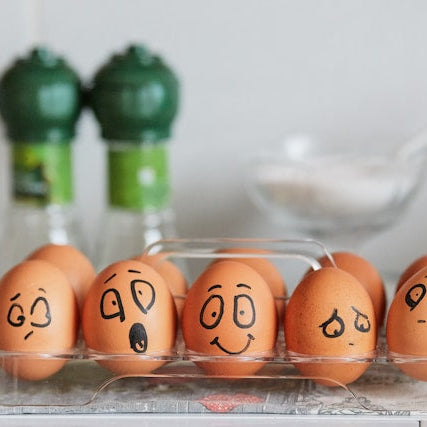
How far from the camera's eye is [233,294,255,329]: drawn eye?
0.50 m

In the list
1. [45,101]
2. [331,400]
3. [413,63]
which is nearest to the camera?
[331,400]

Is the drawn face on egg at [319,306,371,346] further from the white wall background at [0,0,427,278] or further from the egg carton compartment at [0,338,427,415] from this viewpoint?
the white wall background at [0,0,427,278]

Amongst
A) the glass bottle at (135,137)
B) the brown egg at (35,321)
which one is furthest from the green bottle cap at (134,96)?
the brown egg at (35,321)

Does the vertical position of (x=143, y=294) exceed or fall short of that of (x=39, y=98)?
it falls short

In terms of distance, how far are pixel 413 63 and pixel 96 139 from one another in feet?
1.06

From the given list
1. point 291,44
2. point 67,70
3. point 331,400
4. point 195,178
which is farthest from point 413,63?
point 331,400

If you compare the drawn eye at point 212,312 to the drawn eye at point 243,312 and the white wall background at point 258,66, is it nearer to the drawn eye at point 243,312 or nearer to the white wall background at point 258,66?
the drawn eye at point 243,312

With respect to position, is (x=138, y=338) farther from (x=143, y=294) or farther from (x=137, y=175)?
(x=137, y=175)

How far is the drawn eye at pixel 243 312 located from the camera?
0.50m

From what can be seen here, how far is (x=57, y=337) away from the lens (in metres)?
0.51

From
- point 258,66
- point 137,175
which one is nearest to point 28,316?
point 137,175

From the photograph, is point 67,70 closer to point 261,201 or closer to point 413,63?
point 261,201

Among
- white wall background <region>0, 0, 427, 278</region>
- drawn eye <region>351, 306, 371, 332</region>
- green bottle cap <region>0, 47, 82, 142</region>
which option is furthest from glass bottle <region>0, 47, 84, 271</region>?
drawn eye <region>351, 306, 371, 332</region>

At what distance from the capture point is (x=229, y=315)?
49 centimetres
